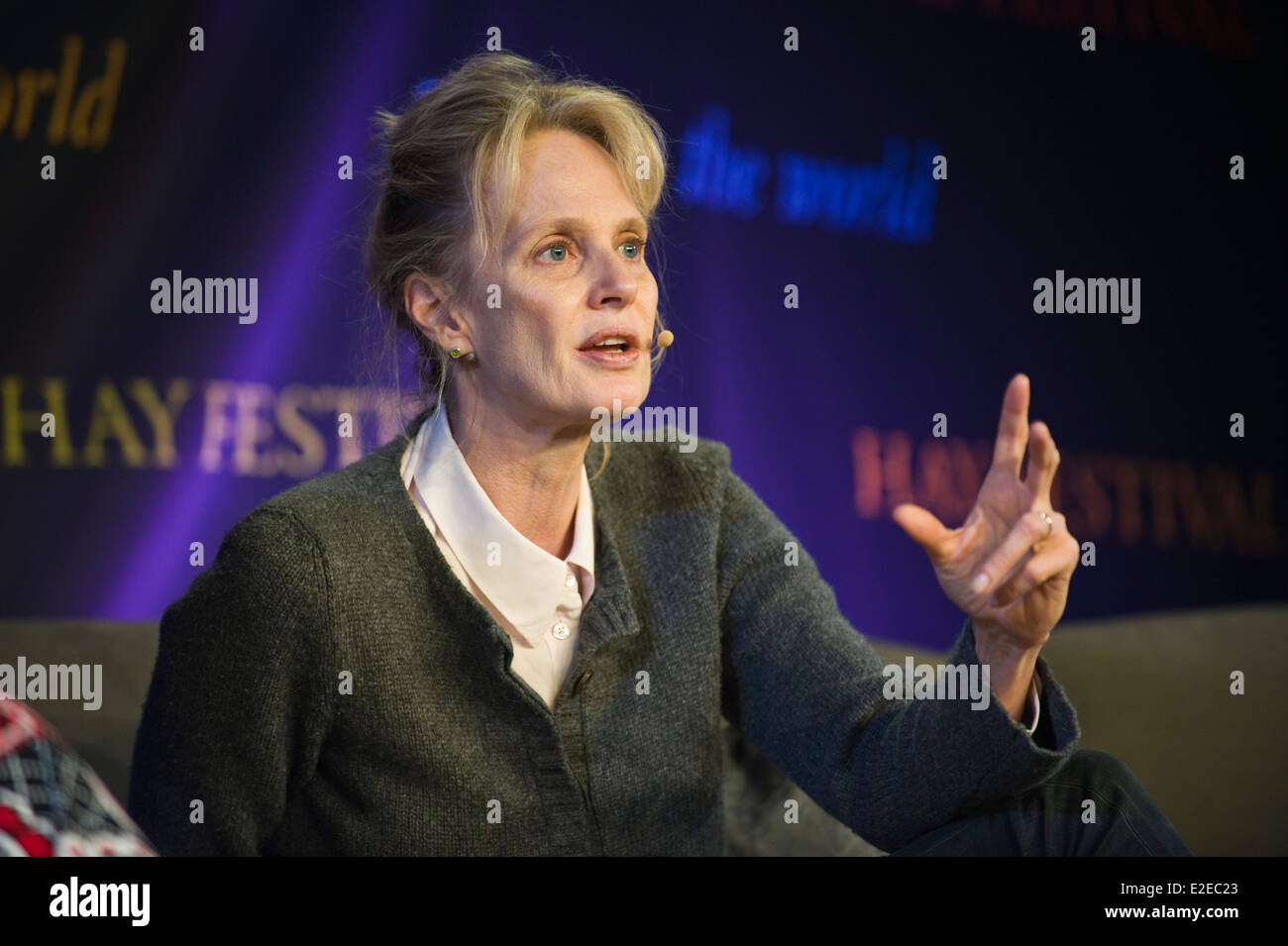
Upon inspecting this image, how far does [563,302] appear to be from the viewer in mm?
1600

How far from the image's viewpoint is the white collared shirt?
1.59 m

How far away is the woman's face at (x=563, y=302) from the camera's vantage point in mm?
1596

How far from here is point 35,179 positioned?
2482 millimetres

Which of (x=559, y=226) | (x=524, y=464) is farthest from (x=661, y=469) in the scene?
(x=559, y=226)

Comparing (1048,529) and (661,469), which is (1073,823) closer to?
(1048,529)

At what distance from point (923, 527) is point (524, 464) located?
0.56 meters

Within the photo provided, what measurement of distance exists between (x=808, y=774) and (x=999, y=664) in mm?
329

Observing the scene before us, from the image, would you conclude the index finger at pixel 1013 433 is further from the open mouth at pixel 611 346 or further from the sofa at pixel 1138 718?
the sofa at pixel 1138 718

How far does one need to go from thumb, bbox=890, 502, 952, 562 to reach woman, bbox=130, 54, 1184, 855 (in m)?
0.02

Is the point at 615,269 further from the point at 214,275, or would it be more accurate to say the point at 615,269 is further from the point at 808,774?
the point at 214,275

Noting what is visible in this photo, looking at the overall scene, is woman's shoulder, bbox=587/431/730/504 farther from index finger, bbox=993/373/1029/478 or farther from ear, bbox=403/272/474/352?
index finger, bbox=993/373/1029/478

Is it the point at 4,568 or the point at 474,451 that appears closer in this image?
the point at 474,451

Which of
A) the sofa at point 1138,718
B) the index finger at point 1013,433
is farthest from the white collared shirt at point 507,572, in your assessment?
the index finger at point 1013,433
